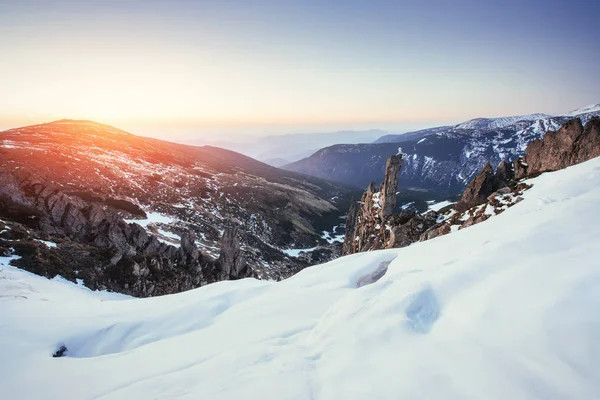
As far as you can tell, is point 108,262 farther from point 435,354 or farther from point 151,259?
point 435,354

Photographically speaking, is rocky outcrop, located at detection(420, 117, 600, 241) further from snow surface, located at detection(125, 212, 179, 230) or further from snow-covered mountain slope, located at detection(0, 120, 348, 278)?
snow surface, located at detection(125, 212, 179, 230)

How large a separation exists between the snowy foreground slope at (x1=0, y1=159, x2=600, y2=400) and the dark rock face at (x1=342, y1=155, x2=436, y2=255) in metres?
24.5

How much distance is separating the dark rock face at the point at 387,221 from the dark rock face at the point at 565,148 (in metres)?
14.5

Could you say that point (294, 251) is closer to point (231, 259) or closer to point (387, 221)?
point (231, 259)

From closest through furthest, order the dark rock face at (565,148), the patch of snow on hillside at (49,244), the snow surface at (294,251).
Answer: the patch of snow on hillside at (49,244)
the dark rock face at (565,148)
the snow surface at (294,251)

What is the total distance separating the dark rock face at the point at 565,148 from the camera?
3825 centimetres

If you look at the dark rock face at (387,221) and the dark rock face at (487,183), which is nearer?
the dark rock face at (387,221)

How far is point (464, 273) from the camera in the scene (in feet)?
35.7

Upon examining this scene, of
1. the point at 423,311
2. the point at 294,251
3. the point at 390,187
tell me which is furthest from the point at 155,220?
the point at 423,311

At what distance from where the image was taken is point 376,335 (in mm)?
9328

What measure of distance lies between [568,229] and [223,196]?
11463 cm

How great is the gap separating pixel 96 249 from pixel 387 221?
41313 mm

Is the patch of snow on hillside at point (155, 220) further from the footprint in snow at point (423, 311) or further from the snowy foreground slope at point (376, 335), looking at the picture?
the footprint in snow at point (423, 311)

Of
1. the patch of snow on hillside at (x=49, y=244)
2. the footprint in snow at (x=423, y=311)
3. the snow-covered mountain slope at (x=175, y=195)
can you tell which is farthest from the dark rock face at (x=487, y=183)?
the patch of snow on hillside at (x=49, y=244)
